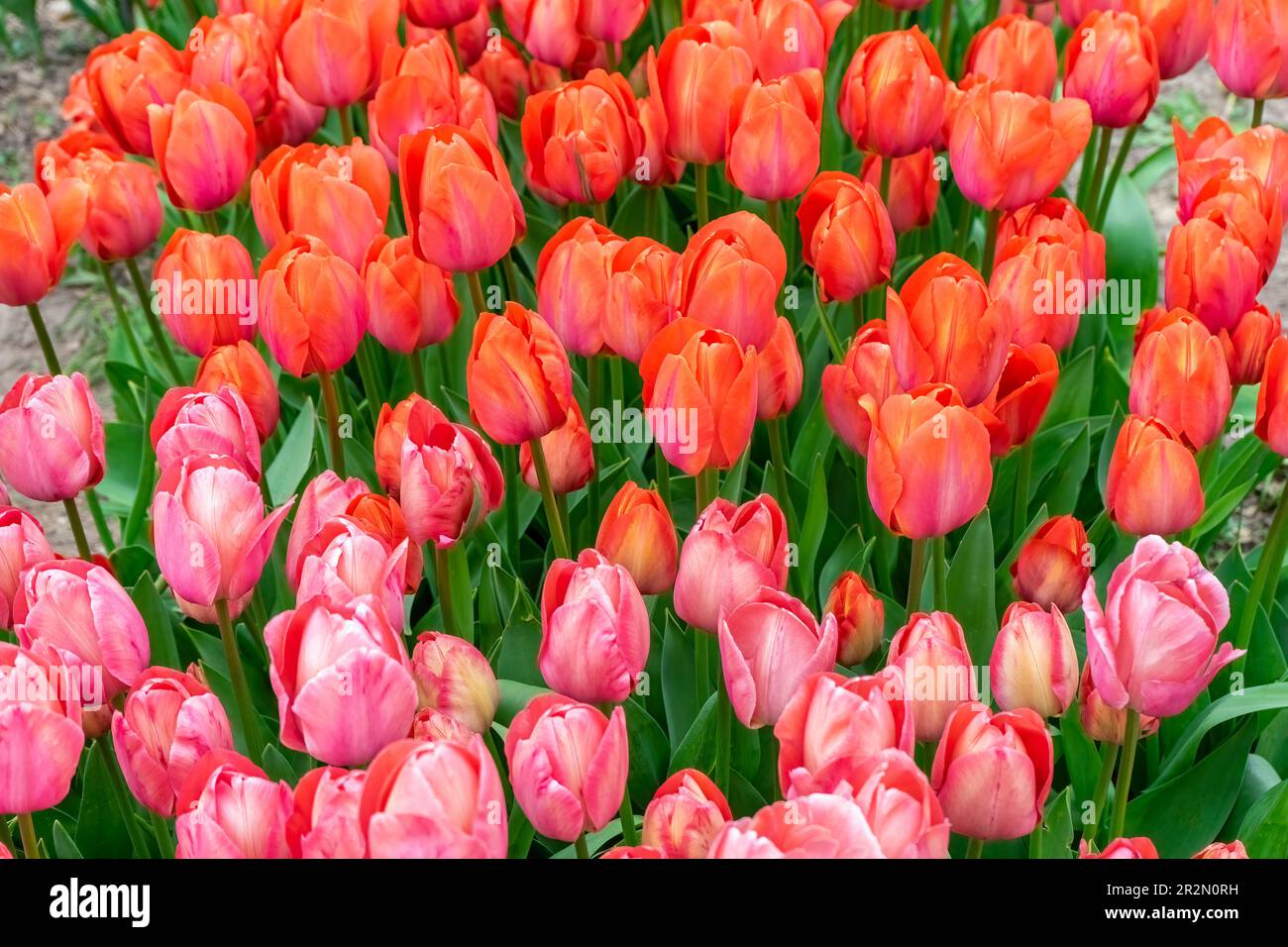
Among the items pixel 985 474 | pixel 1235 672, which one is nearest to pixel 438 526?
pixel 985 474

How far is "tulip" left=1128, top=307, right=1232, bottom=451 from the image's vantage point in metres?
1.43

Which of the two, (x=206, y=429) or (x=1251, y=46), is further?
(x=1251, y=46)

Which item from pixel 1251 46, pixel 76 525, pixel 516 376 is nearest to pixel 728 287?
pixel 516 376

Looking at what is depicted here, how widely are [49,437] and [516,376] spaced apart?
1.59 feet

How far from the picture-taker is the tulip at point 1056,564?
1491 mm

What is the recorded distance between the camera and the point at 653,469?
2.10 metres

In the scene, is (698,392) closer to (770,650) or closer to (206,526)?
(770,650)

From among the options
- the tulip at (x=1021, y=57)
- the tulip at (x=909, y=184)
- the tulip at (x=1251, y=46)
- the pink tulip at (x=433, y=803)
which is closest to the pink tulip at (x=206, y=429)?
the pink tulip at (x=433, y=803)

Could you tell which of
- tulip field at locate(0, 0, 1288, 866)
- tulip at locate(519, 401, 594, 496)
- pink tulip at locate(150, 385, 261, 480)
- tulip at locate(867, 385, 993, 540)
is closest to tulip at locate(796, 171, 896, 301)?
tulip field at locate(0, 0, 1288, 866)

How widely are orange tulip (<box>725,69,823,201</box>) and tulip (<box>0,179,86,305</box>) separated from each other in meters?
0.84

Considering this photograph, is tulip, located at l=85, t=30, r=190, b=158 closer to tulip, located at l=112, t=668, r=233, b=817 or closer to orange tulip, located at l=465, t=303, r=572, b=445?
orange tulip, located at l=465, t=303, r=572, b=445

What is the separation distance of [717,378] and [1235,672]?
0.69 meters

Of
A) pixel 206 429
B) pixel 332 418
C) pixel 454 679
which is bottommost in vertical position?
pixel 454 679

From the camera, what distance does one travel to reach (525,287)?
2199 millimetres
